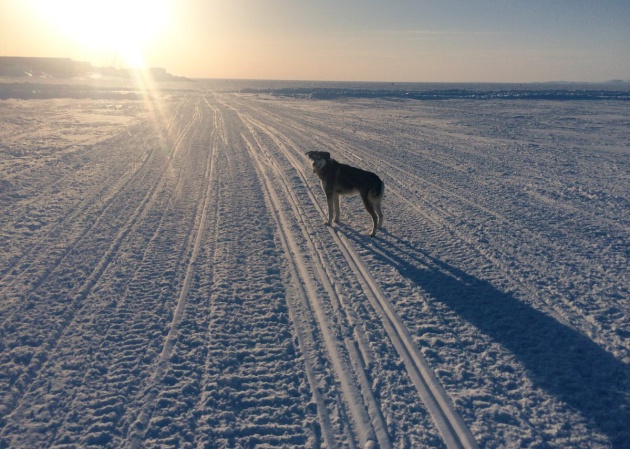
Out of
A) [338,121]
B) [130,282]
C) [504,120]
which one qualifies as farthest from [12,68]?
[130,282]

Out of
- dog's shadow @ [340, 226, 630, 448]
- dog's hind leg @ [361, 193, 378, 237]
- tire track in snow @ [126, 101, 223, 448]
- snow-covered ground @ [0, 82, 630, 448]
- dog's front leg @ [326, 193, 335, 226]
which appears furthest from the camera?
dog's front leg @ [326, 193, 335, 226]

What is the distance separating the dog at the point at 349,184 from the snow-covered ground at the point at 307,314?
0.41 metres

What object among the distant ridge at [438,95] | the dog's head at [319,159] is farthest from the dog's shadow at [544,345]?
the distant ridge at [438,95]

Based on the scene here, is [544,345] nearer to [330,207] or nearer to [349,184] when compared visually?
[349,184]

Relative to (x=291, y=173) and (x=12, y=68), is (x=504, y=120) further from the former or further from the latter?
(x=12, y=68)

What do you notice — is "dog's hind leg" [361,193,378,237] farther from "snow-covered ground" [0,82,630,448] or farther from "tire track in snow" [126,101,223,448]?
"tire track in snow" [126,101,223,448]

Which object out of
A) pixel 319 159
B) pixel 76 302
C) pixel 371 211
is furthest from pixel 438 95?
pixel 76 302

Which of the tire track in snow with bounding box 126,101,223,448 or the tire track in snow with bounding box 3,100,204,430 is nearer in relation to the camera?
the tire track in snow with bounding box 126,101,223,448

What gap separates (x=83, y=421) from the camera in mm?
2957

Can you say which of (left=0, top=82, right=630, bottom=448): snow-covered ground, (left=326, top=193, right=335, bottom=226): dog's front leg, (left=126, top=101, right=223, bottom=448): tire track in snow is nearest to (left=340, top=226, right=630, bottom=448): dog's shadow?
(left=0, top=82, right=630, bottom=448): snow-covered ground

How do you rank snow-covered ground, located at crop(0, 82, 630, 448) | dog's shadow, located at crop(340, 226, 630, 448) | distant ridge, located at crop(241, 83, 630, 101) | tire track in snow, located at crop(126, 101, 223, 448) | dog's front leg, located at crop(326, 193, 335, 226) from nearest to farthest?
1. tire track in snow, located at crop(126, 101, 223, 448)
2. snow-covered ground, located at crop(0, 82, 630, 448)
3. dog's shadow, located at crop(340, 226, 630, 448)
4. dog's front leg, located at crop(326, 193, 335, 226)
5. distant ridge, located at crop(241, 83, 630, 101)

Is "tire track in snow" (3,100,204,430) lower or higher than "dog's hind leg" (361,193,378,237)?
lower

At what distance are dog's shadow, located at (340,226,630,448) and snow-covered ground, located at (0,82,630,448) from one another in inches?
0.8

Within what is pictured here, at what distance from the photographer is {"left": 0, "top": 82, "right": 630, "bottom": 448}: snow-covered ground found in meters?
3.02
